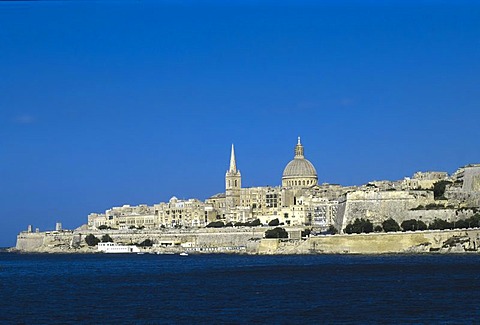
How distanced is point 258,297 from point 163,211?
65672 mm

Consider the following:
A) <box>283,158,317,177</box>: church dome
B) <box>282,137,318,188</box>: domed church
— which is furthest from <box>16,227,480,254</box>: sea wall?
<box>283,158,317,177</box>: church dome

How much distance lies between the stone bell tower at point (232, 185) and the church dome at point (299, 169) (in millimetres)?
4325

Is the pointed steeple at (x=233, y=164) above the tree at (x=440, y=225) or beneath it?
above

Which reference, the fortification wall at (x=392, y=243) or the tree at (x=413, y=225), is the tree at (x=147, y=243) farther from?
the tree at (x=413, y=225)

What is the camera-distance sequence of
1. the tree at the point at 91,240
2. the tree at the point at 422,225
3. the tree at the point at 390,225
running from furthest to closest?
the tree at the point at 91,240 < the tree at the point at 390,225 < the tree at the point at 422,225

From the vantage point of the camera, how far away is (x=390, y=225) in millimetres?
55156

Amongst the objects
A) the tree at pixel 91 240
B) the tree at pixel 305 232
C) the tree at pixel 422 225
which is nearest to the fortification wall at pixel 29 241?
the tree at pixel 91 240

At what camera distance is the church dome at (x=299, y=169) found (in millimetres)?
91688

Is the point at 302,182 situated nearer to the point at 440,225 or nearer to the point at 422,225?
the point at 422,225

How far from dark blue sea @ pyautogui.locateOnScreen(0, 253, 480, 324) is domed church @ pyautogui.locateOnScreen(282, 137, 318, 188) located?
48527 millimetres

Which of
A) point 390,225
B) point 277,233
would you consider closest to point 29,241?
point 277,233

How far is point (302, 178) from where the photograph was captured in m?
91.5

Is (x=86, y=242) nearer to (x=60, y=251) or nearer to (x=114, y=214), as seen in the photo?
(x=60, y=251)

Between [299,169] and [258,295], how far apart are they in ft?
210
